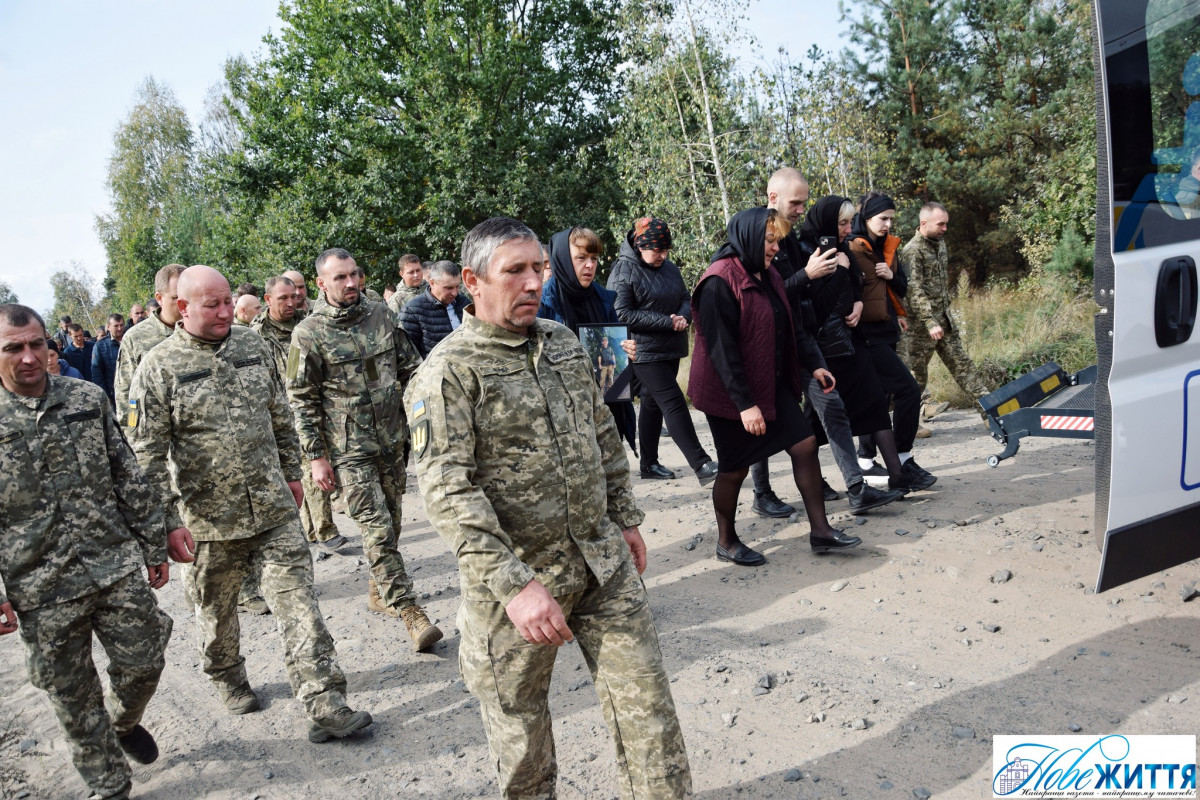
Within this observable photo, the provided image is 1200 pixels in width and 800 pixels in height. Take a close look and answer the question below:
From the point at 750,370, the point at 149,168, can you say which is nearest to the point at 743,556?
the point at 750,370

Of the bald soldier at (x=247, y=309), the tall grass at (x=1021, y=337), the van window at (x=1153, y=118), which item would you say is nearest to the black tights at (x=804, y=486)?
the van window at (x=1153, y=118)

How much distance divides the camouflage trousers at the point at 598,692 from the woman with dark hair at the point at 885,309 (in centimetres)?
401

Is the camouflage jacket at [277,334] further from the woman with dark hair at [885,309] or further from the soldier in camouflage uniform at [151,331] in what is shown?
the woman with dark hair at [885,309]

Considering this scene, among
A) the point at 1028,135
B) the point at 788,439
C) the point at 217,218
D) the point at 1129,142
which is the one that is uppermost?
the point at 217,218

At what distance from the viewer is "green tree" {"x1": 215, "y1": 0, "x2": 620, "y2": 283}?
72.0 ft

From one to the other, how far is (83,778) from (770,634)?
3.17 m

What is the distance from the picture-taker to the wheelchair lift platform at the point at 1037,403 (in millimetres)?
4484

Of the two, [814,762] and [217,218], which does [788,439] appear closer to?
[814,762]

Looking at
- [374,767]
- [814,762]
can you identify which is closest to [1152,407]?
[814,762]

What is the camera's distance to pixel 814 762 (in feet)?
10.4

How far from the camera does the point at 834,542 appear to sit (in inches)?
195

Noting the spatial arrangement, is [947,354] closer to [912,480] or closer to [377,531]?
[912,480]

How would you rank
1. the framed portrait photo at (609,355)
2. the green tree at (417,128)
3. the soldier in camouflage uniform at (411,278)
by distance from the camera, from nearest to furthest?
1. the framed portrait photo at (609,355)
2. the soldier in camouflage uniform at (411,278)
3. the green tree at (417,128)

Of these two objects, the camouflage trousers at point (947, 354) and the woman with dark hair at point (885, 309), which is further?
the camouflage trousers at point (947, 354)
